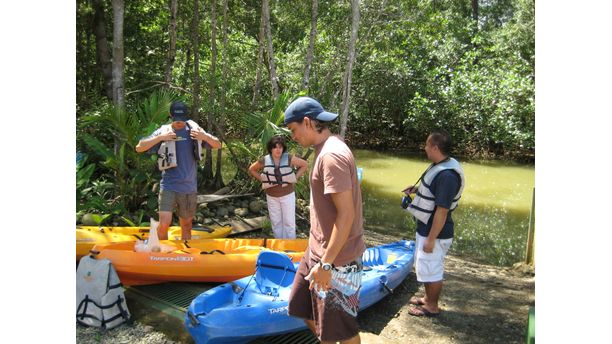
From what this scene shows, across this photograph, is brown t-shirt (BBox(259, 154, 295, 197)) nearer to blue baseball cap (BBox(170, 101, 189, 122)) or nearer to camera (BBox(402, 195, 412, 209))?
blue baseball cap (BBox(170, 101, 189, 122))

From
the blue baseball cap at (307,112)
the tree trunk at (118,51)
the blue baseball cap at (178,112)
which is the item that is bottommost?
the blue baseball cap at (307,112)

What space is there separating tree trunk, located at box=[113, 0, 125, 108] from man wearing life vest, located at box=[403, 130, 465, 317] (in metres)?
4.79

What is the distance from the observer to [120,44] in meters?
6.91

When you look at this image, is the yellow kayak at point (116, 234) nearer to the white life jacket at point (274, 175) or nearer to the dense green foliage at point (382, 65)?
the white life jacket at point (274, 175)

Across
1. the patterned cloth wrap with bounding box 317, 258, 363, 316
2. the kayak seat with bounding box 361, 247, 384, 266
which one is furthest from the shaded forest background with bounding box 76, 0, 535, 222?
the patterned cloth wrap with bounding box 317, 258, 363, 316

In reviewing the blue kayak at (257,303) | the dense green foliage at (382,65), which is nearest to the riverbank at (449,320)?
the blue kayak at (257,303)

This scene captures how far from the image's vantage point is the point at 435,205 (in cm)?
373

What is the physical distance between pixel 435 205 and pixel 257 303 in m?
1.55

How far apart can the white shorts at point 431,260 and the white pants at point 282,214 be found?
203 centimetres

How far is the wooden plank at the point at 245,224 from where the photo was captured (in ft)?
21.9

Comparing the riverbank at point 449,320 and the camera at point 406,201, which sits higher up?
the camera at point 406,201

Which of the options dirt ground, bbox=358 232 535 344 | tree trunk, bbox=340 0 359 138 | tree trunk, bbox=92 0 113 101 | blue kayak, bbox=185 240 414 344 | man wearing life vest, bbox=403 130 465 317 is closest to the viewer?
blue kayak, bbox=185 240 414 344

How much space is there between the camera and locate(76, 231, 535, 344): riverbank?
366 cm

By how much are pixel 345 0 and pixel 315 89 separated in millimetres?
2865
